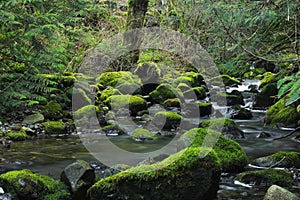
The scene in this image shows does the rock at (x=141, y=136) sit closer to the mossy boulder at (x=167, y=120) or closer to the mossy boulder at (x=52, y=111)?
the mossy boulder at (x=167, y=120)

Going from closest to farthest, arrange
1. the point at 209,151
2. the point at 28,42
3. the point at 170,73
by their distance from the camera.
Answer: the point at 209,151 → the point at 28,42 → the point at 170,73

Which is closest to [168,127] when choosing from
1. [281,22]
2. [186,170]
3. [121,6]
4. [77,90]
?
[77,90]

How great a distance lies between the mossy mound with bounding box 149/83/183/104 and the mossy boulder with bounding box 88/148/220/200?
860 cm

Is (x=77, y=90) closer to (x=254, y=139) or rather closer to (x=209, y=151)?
(x=254, y=139)

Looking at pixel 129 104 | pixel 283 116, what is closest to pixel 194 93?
pixel 129 104

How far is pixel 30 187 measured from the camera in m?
4.20

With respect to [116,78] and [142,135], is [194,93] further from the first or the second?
[142,135]

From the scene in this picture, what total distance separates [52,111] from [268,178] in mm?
6283

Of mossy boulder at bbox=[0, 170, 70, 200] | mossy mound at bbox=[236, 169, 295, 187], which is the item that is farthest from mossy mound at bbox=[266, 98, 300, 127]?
mossy boulder at bbox=[0, 170, 70, 200]

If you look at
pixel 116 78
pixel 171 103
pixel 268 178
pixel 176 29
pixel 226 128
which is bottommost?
pixel 268 178

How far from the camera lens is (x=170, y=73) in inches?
623

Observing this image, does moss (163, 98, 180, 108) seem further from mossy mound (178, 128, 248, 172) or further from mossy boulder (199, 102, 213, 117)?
mossy mound (178, 128, 248, 172)

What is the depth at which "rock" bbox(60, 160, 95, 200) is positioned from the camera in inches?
170

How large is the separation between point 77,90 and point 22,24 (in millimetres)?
3448
